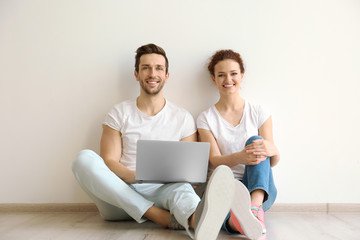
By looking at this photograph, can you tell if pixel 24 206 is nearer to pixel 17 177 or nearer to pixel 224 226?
pixel 17 177

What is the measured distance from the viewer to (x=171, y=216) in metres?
1.92

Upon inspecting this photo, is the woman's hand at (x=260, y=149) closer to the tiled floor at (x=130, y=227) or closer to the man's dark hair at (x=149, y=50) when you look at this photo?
the tiled floor at (x=130, y=227)

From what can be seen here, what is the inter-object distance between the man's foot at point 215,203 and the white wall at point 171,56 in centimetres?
112

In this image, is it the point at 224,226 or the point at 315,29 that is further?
the point at 315,29

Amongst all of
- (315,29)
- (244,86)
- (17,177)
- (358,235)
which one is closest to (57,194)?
(17,177)

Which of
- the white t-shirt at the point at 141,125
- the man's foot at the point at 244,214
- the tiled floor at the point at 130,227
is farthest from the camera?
the white t-shirt at the point at 141,125

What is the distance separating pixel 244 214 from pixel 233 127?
0.84 metres

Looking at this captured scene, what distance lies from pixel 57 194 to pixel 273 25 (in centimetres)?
192

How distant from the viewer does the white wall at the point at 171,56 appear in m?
2.59

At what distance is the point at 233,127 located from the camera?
2.41 m

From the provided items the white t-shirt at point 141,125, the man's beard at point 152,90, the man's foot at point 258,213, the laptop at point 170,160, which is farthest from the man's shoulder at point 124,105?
the man's foot at point 258,213

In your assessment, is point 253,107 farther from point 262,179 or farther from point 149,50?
point 149,50

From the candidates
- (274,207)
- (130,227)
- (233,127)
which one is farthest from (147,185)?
(274,207)

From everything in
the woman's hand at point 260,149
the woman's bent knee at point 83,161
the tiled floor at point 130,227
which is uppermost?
the woman's hand at point 260,149
